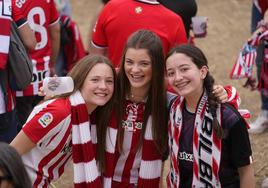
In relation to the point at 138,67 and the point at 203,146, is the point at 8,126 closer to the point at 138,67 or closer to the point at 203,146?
the point at 138,67

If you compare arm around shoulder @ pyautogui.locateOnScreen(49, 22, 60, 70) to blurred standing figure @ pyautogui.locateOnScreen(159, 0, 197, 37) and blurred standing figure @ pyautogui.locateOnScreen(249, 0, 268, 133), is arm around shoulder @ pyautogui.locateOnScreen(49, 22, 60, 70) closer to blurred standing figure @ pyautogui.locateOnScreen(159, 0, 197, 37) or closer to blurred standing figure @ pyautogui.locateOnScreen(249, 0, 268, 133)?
blurred standing figure @ pyautogui.locateOnScreen(159, 0, 197, 37)

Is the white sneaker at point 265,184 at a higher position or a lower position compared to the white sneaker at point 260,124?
lower

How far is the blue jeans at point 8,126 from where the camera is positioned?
12.5 feet

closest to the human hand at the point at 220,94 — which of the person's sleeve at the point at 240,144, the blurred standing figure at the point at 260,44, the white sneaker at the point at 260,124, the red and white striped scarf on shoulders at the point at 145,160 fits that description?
the person's sleeve at the point at 240,144

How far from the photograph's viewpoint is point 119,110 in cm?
338

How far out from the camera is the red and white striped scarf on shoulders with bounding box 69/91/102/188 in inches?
125

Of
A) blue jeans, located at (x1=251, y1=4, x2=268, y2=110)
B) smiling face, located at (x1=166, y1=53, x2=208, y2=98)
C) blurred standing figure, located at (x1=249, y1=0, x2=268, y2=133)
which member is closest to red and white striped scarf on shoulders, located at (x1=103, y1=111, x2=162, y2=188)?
smiling face, located at (x1=166, y1=53, x2=208, y2=98)

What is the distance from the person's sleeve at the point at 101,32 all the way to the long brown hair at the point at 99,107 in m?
0.71

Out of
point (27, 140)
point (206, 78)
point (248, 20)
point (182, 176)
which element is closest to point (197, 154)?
point (182, 176)

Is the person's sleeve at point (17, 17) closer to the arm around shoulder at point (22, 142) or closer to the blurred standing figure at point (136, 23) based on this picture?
the blurred standing figure at point (136, 23)

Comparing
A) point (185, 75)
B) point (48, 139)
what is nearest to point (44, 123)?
point (48, 139)

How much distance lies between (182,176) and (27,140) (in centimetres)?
90

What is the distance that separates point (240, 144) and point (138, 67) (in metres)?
0.73

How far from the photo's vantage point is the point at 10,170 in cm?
230
